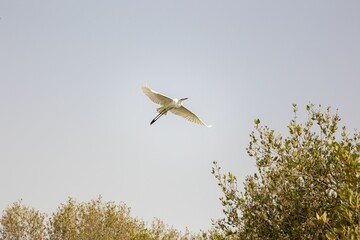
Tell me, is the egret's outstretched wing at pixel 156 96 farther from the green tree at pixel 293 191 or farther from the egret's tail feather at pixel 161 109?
the green tree at pixel 293 191

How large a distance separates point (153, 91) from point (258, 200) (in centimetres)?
1158

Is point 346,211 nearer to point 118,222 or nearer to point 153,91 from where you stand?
point 153,91

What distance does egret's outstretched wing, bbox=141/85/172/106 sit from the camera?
2622 centimetres

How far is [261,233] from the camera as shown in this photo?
16.1 meters

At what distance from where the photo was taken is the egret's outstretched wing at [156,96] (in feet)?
86.0

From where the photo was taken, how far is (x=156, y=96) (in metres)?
26.4

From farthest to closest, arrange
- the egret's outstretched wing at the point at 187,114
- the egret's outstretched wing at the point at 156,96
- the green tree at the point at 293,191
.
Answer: the egret's outstretched wing at the point at 187,114
the egret's outstretched wing at the point at 156,96
the green tree at the point at 293,191

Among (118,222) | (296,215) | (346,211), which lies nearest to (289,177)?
(296,215)

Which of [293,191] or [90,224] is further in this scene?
[90,224]

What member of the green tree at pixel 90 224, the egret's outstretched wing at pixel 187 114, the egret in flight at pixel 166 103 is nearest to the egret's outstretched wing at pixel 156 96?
the egret in flight at pixel 166 103

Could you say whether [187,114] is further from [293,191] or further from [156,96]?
[293,191]

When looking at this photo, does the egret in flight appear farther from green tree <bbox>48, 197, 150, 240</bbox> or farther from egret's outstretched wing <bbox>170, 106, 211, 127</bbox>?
green tree <bbox>48, 197, 150, 240</bbox>

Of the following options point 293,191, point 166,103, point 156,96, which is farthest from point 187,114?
point 293,191

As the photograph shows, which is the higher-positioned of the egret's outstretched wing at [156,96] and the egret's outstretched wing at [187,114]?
the egret's outstretched wing at [156,96]
